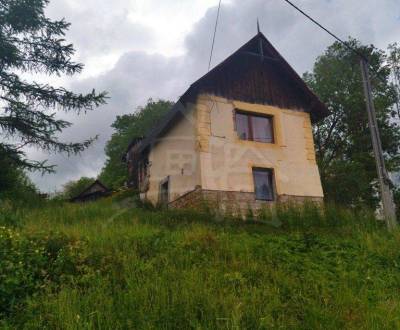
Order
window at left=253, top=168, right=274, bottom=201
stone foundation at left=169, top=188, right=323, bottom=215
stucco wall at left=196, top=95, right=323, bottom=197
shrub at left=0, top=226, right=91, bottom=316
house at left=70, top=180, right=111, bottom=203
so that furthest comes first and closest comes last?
house at left=70, top=180, right=111, bottom=203 → window at left=253, top=168, right=274, bottom=201 → stucco wall at left=196, top=95, right=323, bottom=197 → stone foundation at left=169, top=188, right=323, bottom=215 → shrub at left=0, top=226, right=91, bottom=316

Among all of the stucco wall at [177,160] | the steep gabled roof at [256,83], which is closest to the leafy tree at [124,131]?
the stucco wall at [177,160]

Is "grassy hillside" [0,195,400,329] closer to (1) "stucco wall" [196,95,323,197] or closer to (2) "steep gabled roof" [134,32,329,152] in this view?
(1) "stucco wall" [196,95,323,197]

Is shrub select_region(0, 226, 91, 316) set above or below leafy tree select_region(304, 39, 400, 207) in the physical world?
below

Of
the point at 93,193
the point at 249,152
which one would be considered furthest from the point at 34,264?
the point at 93,193

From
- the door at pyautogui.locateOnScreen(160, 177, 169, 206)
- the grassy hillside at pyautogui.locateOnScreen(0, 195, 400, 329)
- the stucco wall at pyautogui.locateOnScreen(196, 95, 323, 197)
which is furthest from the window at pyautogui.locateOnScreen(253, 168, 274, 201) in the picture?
the grassy hillside at pyautogui.locateOnScreen(0, 195, 400, 329)

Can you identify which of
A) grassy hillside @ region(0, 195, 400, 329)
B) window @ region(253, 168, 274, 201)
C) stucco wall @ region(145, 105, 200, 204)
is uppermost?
stucco wall @ region(145, 105, 200, 204)

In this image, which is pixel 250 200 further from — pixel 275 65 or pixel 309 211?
pixel 275 65

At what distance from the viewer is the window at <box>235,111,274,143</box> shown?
14.3m

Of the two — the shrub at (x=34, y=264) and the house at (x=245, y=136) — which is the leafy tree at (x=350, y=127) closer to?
the house at (x=245, y=136)

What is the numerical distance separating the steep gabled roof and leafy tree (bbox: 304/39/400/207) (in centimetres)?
696

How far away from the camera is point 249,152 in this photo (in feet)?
45.6

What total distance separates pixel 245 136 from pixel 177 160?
289 cm

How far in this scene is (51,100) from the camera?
14594 mm

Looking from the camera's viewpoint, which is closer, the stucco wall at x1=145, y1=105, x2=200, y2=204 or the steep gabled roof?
the stucco wall at x1=145, y1=105, x2=200, y2=204
